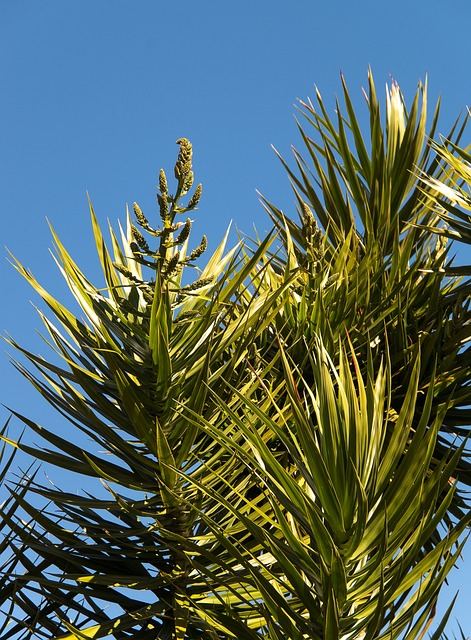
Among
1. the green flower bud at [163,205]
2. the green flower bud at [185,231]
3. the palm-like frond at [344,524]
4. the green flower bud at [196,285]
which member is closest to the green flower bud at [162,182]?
the green flower bud at [163,205]

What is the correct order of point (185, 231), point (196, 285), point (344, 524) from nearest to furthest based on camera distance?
point (344, 524)
point (185, 231)
point (196, 285)

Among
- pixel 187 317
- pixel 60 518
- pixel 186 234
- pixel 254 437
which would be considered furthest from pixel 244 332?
pixel 60 518

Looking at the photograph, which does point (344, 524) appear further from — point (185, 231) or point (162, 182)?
point (162, 182)

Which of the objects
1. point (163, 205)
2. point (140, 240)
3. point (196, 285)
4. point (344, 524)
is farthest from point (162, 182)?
point (344, 524)

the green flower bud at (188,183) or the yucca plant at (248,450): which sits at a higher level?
the green flower bud at (188,183)

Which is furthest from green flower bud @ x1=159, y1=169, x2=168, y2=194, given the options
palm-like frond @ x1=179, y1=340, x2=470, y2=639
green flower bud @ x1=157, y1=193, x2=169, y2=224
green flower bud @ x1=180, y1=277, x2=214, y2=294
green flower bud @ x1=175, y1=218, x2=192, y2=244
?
palm-like frond @ x1=179, y1=340, x2=470, y2=639

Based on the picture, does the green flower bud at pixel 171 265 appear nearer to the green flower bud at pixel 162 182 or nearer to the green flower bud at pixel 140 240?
the green flower bud at pixel 140 240

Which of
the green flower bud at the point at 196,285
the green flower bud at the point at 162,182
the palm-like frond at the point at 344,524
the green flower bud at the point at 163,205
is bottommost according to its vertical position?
the palm-like frond at the point at 344,524

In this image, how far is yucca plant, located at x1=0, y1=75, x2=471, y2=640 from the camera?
206 cm

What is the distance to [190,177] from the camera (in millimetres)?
2406

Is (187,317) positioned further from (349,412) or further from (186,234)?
(349,412)

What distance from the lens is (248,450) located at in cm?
250

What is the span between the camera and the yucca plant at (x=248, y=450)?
81.0 inches

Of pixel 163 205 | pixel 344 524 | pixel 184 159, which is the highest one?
pixel 184 159
